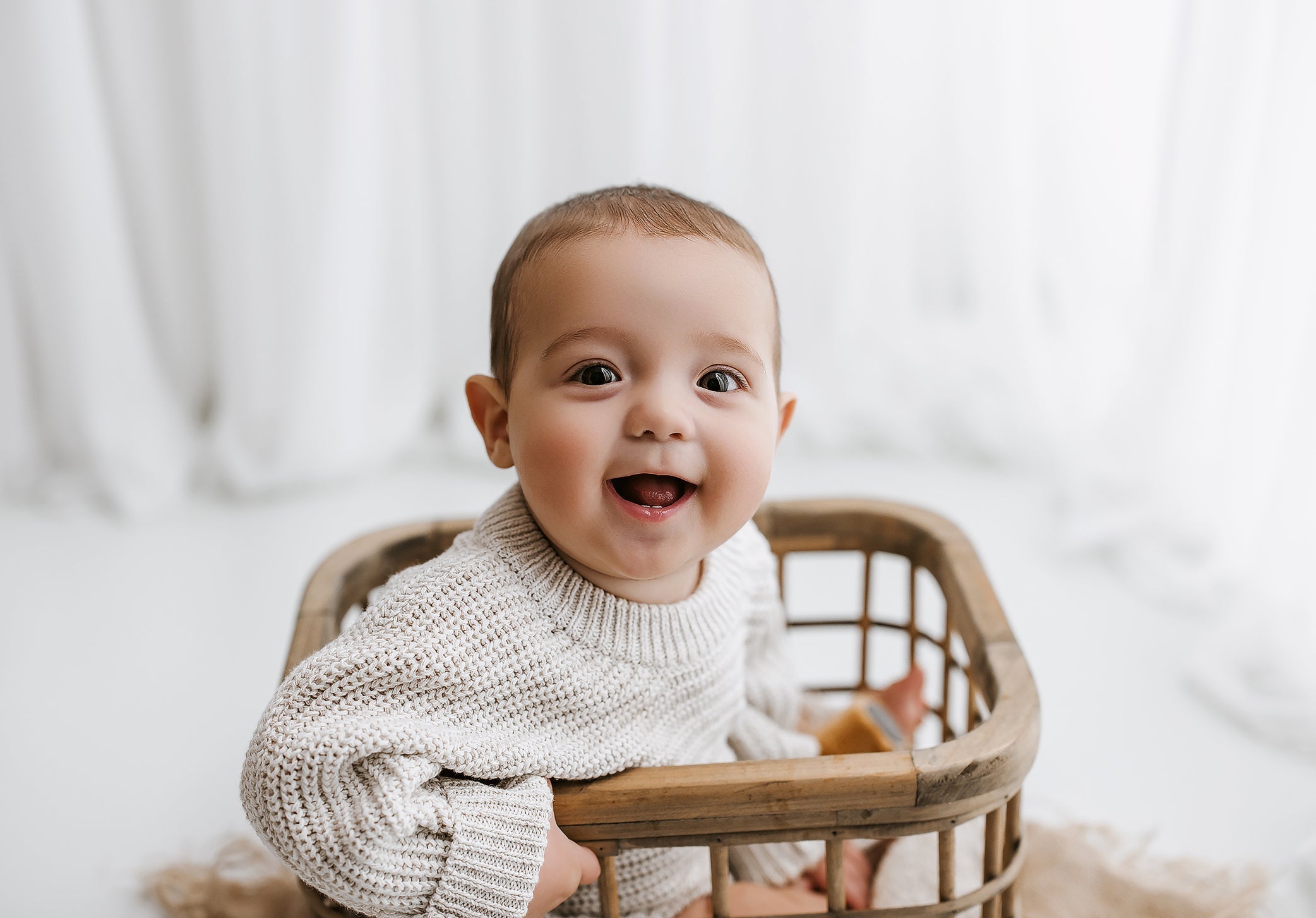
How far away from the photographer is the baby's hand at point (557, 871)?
639mm

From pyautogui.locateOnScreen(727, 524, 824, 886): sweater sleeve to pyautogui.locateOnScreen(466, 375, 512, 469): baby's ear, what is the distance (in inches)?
9.2

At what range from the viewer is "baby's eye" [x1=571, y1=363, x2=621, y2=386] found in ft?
2.23

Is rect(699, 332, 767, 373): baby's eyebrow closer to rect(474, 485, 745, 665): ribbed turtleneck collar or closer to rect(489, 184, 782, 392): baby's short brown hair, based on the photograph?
rect(489, 184, 782, 392): baby's short brown hair

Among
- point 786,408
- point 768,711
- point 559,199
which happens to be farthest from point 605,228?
point 559,199

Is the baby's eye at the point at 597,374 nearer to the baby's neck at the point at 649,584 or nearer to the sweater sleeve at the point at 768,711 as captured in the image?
the baby's neck at the point at 649,584

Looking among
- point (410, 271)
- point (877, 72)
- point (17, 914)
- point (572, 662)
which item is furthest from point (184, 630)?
point (877, 72)

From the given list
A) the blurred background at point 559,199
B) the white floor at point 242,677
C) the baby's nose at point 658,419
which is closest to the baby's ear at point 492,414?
the baby's nose at point 658,419

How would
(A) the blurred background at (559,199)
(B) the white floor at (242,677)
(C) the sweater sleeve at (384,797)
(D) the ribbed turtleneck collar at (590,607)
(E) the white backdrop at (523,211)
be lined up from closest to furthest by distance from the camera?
(C) the sweater sleeve at (384,797) < (D) the ribbed turtleneck collar at (590,607) < (B) the white floor at (242,677) < (A) the blurred background at (559,199) < (E) the white backdrop at (523,211)

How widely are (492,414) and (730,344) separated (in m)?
0.16

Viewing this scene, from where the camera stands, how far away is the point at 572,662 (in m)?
0.71

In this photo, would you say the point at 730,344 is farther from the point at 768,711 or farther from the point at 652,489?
the point at 768,711

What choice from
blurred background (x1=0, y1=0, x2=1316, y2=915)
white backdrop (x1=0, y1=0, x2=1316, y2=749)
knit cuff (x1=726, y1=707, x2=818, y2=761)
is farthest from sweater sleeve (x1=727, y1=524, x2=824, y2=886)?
white backdrop (x1=0, y1=0, x2=1316, y2=749)

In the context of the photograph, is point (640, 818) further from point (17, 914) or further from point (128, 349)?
point (128, 349)

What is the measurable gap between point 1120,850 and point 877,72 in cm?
107
